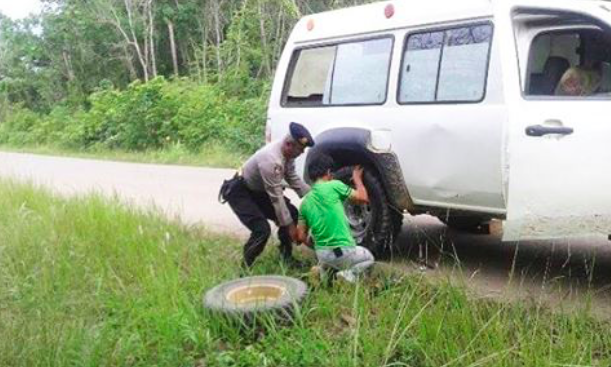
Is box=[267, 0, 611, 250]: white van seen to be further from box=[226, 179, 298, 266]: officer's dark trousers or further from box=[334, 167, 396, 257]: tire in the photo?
box=[226, 179, 298, 266]: officer's dark trousers

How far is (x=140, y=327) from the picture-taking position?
4742mm

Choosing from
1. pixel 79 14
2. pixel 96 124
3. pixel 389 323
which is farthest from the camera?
pixel 79 14

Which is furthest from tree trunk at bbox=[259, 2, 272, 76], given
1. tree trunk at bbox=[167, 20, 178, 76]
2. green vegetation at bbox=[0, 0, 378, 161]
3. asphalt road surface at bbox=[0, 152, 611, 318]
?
asphalt road surface at bbox=[0, 152, 611, 318]

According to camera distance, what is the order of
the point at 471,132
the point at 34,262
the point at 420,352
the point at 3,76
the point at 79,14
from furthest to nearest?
the point at 3,76, the point at 79,14, the point at 34,262, the point at 471,132, the point at 420,352

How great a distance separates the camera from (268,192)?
5898 mm

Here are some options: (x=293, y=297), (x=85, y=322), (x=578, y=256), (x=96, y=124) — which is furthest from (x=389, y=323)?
(x=96, y=124)

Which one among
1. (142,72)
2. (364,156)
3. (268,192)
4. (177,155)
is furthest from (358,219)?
(142,72)

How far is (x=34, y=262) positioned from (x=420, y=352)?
3759mm

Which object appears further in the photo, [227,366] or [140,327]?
[140,327]

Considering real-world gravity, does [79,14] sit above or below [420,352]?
above

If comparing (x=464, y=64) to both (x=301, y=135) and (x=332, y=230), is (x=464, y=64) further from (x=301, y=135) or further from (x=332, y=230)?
(x=332, y=230)

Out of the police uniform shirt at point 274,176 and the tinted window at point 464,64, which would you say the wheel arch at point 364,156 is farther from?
the tinted window at point 464,64

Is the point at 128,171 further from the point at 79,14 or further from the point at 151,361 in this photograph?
the point at 79,14

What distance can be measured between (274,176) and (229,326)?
1608 mm
